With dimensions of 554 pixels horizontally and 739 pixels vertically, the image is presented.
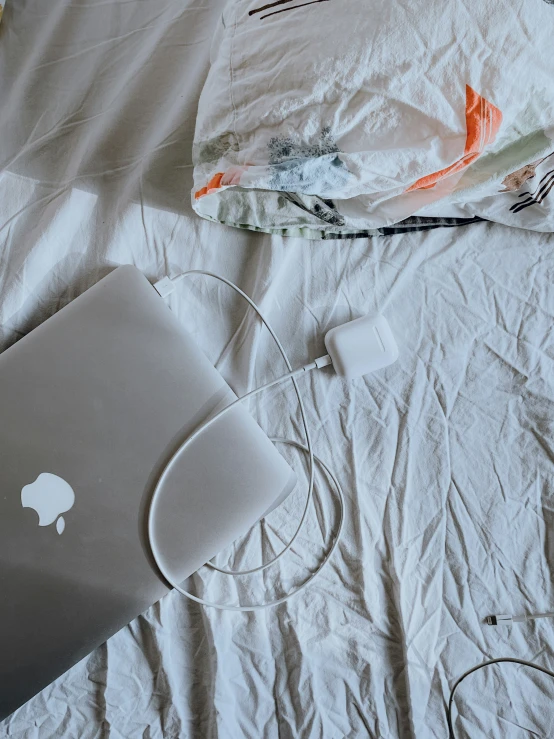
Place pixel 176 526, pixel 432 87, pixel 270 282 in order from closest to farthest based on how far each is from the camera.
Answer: pixel 432 87 → pixel 176 526 → pixel 270 282

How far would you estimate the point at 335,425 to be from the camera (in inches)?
29.8

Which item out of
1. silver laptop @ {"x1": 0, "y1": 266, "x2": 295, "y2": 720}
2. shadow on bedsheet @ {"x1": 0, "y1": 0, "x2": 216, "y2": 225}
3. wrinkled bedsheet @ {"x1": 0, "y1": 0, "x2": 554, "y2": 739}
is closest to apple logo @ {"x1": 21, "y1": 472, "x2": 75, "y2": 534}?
silver laptop @ {"x1": 0, "y1": 266, "x2": 295, "y2": 720}

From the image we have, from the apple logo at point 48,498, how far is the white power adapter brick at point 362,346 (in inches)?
14.1

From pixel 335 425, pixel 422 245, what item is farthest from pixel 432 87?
pixel 335 425

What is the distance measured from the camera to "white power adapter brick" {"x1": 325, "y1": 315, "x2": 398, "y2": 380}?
73 centimetres

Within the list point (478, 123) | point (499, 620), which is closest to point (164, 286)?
point (478, 123)

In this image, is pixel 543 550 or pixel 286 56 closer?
pixel 286 56

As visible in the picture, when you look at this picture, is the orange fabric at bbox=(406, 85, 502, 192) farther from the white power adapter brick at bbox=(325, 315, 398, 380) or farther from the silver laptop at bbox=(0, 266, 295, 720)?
the silver laptop at bbox=(0, 266, 295, 720)

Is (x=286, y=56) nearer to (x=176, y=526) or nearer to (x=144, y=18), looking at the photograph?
(x=144, y=18)

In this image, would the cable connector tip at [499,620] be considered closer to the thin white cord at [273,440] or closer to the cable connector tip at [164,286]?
the thin white cord at [273,440]

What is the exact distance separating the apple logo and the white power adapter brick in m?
0.36

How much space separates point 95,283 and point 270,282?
222mm

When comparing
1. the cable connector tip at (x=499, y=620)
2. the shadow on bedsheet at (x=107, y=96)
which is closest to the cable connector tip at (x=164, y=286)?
the shadow on bedsheet at (x=107, y=96)

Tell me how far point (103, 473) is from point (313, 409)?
0.91 feet
